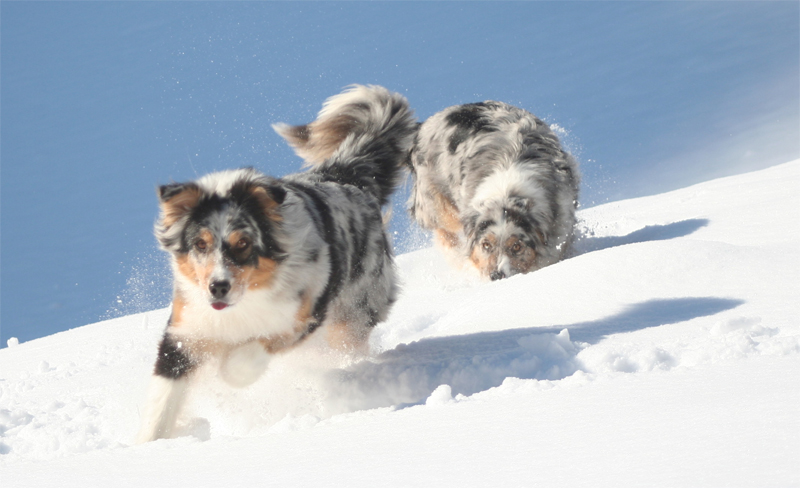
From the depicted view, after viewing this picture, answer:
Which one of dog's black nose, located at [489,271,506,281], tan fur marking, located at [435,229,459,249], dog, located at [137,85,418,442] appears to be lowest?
tan fur marking, located at [435,229,459,249]

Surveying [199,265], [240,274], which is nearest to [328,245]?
[240,274]

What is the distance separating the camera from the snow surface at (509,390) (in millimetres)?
2234

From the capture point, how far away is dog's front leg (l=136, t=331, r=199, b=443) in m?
3.60

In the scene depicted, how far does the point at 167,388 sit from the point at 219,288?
64 cm

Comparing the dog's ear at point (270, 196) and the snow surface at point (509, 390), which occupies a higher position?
the dog's ear at point (270, 196)

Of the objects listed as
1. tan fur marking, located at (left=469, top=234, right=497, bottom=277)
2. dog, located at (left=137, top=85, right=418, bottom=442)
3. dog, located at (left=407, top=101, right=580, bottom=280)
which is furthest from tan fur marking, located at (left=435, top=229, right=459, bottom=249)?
dog, located at (left=137, top=85, right=418, bottom=442)

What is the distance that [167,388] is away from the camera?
3.68m

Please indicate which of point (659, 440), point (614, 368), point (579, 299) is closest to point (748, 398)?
point (659, 440)

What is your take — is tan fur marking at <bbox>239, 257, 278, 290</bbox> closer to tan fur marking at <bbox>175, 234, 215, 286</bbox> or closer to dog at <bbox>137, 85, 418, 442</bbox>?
dog at <bbox>137, 85, 418, 442</bbox>

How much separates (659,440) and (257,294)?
209 centimetres

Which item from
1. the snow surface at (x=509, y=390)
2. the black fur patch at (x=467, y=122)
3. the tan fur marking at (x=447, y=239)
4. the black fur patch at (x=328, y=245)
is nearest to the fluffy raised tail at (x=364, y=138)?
the black fur patch at (x=328, y=245)

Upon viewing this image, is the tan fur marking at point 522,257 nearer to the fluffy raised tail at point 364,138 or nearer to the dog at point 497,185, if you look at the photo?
the dog at point 497,185

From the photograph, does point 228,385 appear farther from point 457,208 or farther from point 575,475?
point 457,208

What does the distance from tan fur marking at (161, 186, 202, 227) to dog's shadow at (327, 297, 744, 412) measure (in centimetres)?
118
